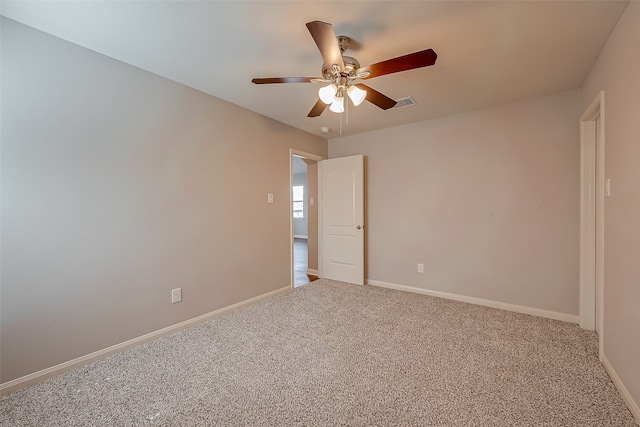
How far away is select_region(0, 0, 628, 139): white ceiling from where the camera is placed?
1.61m

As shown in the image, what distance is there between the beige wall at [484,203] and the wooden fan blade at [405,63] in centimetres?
173

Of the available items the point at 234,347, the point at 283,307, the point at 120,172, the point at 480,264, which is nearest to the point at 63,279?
the point at 120,172

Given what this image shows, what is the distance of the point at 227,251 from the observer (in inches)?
118

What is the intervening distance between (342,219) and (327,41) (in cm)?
292

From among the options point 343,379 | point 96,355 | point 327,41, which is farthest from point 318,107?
point 96,355

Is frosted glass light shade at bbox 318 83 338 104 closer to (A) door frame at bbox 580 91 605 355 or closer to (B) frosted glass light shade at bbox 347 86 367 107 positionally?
(B) frosted glass light shade at bbox 347 86 367 107

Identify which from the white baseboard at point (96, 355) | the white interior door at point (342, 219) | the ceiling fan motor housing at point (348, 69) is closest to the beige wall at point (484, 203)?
the white interior door at point (342, 219)

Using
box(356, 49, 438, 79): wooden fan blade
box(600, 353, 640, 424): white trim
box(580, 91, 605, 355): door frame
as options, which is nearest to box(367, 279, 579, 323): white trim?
box(580, 91, 605, 355): door frame

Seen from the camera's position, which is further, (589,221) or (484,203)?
(484,203)

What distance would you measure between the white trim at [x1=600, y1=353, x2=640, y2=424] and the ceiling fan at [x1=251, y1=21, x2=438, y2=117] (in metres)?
2.22

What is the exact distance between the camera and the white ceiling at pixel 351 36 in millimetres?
1606

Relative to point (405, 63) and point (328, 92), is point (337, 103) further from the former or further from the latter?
point (405, 63)

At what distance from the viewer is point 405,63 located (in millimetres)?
1596

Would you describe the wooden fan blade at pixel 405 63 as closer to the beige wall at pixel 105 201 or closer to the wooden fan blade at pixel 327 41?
the wooden fan blade at pixel 327 41
